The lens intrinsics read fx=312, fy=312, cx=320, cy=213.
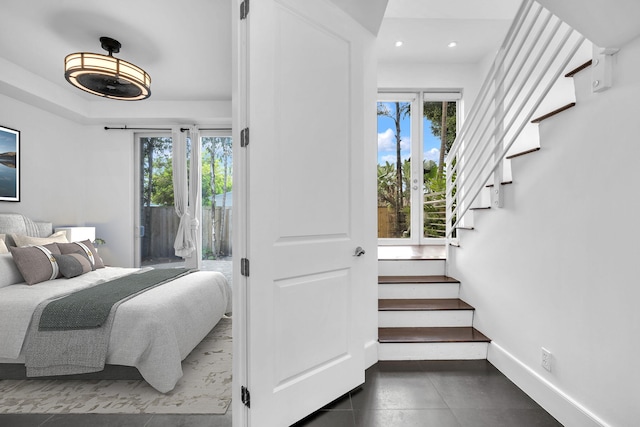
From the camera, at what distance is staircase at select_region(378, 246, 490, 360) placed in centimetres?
235

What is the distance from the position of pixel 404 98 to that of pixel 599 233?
3371 mm

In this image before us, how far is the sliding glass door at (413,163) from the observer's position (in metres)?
4.36

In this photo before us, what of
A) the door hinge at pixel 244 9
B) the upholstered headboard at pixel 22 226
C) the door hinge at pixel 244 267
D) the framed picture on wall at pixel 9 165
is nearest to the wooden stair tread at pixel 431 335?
the door hinge at pixel 244 267

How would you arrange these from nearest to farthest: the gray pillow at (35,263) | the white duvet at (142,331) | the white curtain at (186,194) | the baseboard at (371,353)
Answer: the white duvet at (142,331) → the baseboard at (371,353) → the gray pillow at (35,263) → the white curtain at (186,194)

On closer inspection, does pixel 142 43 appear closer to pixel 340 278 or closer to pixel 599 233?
A: pixel 340 278

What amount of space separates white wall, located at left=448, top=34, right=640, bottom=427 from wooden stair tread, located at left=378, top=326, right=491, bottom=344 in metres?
0.23

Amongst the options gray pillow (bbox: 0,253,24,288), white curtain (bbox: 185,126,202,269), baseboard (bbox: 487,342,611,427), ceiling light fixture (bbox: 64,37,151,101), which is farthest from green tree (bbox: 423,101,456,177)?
gray pillow (bbox: 0,253,24,288)

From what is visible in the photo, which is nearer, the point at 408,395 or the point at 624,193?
the point at 624,193

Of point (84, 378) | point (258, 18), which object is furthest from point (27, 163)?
point (258, 18)

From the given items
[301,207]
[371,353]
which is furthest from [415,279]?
[301,207]

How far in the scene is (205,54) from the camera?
3229 mm

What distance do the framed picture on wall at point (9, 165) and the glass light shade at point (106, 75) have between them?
1442 millimetres

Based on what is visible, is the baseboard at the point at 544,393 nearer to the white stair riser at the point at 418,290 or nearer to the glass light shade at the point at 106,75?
the white stair riser at the point at 418,290

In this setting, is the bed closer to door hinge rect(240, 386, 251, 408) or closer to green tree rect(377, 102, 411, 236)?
door hinge rect(240, 386, 251, 408)
